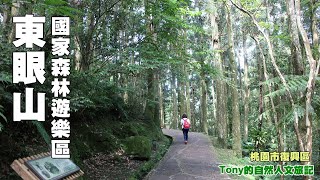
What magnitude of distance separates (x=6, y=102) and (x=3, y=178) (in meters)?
1.45

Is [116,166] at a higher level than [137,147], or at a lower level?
lower

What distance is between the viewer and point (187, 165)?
9602 millimetres

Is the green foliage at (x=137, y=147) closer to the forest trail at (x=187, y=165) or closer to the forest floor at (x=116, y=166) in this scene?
the forest floor at (x=116, y=166)

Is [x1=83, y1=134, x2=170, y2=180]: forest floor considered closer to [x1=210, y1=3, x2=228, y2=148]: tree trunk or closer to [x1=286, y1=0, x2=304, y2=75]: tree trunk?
[x1=286, y1=0, x2=304, y2=75]: tree trunk

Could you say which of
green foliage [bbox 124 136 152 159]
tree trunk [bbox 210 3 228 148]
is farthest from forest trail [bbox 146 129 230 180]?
tree trunk [bbox 210 3 228 148]

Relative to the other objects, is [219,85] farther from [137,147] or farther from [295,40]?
[295,40]

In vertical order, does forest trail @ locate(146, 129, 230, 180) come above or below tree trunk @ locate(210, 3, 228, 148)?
below

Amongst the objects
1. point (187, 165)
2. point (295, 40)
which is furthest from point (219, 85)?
point (295, 40)

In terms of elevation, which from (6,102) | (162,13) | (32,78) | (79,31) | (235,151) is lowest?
(235,151)

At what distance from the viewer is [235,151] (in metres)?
12.0

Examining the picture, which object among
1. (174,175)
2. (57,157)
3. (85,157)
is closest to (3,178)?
(57,157)

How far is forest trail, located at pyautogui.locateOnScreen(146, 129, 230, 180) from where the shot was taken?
826cm

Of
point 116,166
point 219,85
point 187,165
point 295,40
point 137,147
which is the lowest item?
point 187,165

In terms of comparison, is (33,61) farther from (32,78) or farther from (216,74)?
(216,74)
